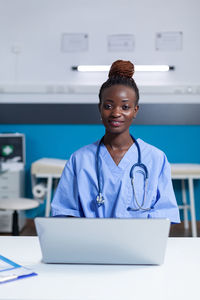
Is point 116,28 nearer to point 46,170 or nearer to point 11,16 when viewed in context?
point 11,16

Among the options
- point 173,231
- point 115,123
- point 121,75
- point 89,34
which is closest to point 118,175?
point 115,123

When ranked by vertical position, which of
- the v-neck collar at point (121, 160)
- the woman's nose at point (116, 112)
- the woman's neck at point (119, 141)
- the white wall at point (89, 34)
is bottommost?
the v-neck collar at point (121, 160)

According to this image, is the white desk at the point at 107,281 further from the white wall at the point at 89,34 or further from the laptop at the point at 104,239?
the white wall at the point at 89,34

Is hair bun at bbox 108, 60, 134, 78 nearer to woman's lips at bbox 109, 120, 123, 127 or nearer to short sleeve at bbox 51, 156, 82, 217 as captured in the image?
woman's lips at bbox 109, 120, 123, 127

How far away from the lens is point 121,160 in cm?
141

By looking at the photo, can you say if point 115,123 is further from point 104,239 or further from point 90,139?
point 90,139

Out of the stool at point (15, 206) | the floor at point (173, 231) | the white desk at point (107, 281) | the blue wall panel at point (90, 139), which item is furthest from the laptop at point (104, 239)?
the blue wall panel at point (90, 139)

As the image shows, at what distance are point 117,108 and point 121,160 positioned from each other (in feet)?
0.59

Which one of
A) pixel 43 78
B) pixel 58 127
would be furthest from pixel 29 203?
pixel 43 78

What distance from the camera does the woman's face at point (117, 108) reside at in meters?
1.37

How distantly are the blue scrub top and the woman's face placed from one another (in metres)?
0.10

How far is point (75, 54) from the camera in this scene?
165 inches

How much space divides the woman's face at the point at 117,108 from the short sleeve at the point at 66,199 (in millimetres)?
225

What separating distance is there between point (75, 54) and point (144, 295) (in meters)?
3.61
